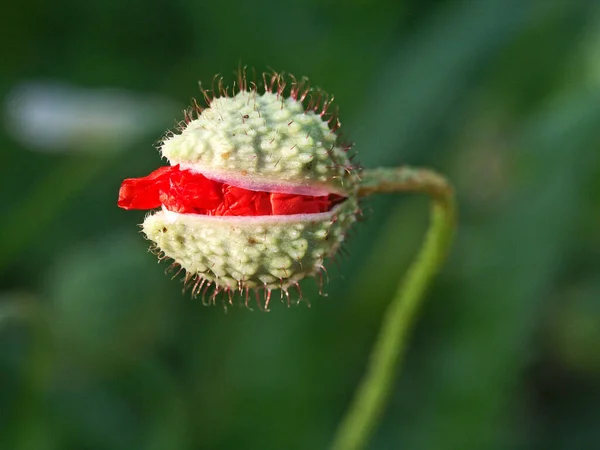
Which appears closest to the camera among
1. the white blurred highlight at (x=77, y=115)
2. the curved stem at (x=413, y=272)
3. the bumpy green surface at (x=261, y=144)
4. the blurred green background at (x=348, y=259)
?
the bumpy green surface at (x=261, y=144)

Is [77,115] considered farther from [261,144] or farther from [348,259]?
[261,144]

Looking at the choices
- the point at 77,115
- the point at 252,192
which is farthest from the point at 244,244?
the point at 77,115

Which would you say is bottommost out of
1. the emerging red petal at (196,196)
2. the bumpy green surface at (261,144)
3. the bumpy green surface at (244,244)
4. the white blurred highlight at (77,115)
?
the bumpy green surface at (244,244)

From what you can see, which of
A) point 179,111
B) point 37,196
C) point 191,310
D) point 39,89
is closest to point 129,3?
point 39,89

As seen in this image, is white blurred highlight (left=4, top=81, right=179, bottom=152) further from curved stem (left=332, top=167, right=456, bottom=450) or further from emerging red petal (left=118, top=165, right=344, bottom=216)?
emerging red petal (left=118, top=165, right=344, bottom=216)

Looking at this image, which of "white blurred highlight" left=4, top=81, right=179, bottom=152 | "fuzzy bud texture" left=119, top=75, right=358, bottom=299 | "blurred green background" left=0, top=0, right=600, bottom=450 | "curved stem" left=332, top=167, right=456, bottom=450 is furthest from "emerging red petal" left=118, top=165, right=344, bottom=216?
"white blurred highlight" left=4, top=81, right=179, bottom=152

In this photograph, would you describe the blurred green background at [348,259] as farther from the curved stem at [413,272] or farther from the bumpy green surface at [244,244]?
the bumpy green surface at [244,244]

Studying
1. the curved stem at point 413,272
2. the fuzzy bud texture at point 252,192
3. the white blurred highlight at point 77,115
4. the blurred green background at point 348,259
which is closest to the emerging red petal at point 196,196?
the fuzzy bud texture at point 252,192
